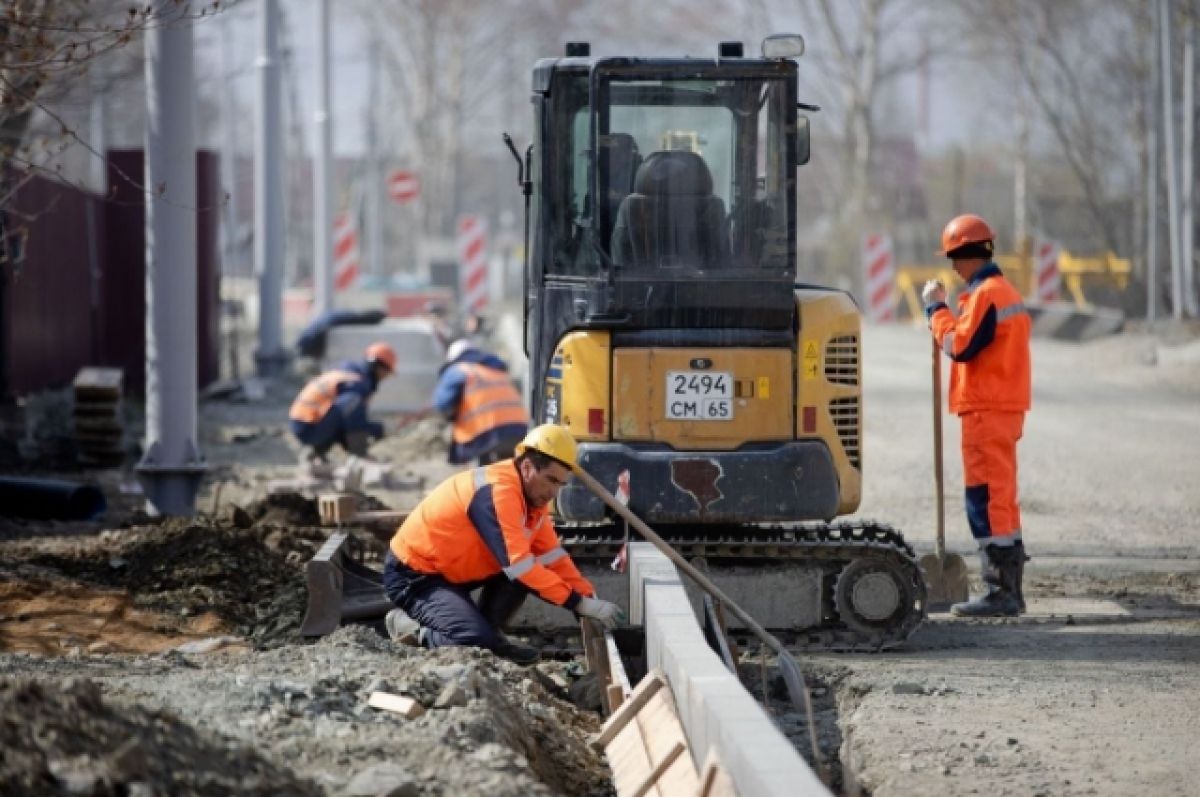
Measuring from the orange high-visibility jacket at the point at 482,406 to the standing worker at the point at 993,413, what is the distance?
15.6ft

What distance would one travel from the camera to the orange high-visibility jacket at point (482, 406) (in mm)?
14609

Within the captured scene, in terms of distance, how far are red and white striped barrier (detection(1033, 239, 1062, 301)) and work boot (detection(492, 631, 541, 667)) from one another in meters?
28.7

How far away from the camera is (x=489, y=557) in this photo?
9078mm

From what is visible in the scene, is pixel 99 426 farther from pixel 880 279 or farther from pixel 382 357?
pixel 880 279

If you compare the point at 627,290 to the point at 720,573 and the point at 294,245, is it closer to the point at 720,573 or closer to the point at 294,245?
the point at 720,573

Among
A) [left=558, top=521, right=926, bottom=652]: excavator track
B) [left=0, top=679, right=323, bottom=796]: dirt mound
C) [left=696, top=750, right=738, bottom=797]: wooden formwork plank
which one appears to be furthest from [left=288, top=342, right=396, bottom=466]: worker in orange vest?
[left=696, top=750, right=738, bottom=797]: wooden formwork plank

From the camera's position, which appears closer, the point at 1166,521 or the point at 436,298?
the point at 1166,521

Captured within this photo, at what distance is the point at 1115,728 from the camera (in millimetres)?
7727

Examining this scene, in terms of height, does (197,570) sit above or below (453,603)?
below

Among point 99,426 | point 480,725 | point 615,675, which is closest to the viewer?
point 480,725

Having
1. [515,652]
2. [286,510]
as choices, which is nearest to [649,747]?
[515,652]

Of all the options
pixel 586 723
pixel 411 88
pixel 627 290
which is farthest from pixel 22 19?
pixel 411 88

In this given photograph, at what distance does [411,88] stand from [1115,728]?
62.2 m

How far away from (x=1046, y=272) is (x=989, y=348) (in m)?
27.2
